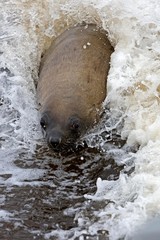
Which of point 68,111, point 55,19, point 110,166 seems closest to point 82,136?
point 68,111

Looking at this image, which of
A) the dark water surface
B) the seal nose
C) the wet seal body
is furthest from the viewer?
the wet seal body

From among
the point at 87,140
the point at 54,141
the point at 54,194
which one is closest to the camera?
the point at 54,194

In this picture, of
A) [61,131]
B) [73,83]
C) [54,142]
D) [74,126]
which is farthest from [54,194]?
[73,83]

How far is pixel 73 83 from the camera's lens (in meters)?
6.79

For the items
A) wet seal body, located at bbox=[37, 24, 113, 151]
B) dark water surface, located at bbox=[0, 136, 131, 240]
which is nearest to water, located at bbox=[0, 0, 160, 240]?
dark water surface, located at bbox=[0, 136, 131, 240]

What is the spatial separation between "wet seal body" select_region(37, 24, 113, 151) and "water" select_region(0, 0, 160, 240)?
122mm

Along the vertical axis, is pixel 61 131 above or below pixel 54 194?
above

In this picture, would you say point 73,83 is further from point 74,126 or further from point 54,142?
point 54,142

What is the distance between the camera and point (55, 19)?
8.27m

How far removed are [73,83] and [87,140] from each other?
2.09ft

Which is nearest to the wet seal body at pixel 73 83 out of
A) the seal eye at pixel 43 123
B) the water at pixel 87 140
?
the seal eye at pixel 43 123

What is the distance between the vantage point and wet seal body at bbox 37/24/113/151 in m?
6.38

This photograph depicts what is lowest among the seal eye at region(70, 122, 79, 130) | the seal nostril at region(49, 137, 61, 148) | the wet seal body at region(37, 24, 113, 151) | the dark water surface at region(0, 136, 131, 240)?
the dark water surface at region(0, 136, 131, 240)

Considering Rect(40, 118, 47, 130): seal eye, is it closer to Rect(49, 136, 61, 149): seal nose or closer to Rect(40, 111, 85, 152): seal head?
Rect(40, 111, 85, 152): seal head
